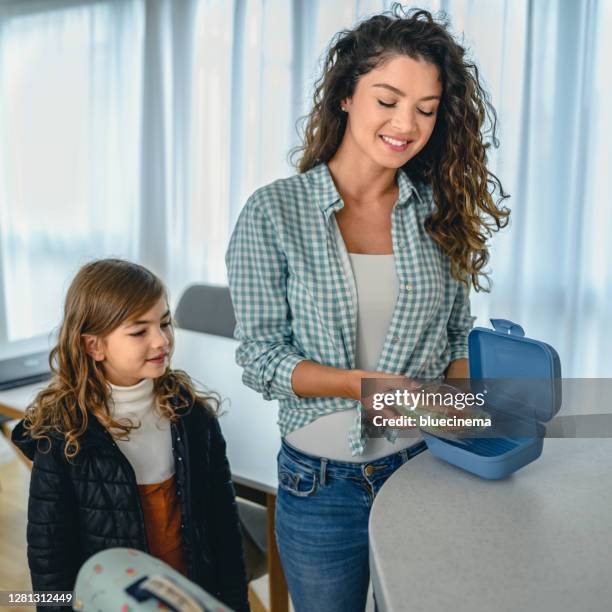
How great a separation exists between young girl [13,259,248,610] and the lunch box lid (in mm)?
597

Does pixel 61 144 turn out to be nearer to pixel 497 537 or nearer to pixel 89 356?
pixel 89 356

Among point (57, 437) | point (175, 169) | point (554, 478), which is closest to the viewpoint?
point (554, 478)

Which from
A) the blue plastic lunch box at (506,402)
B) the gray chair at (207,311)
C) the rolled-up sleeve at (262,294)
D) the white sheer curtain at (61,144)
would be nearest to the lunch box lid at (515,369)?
the blue plastic lunch box at (506,402)

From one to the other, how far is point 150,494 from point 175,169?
3.09 m

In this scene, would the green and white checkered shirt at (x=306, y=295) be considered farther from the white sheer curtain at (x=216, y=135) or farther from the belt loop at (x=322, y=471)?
the white sheer curtain at (x=216, y=135)

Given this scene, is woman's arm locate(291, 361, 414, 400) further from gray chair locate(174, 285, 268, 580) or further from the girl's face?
gray chair locate(174, 285, 268, 580)

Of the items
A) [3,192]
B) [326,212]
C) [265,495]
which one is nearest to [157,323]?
[326,212]

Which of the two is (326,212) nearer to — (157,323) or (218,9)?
(157,323)

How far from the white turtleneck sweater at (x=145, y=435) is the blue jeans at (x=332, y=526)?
0.98 feet

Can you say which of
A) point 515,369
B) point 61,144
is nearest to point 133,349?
point 515,369

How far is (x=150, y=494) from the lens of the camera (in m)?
1.44

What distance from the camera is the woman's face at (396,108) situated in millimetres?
1289

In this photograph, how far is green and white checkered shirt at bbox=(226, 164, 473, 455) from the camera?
4.29 feet

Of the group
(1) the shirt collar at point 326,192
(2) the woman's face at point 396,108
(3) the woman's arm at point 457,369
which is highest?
(2) the woman's face at point 396,108
